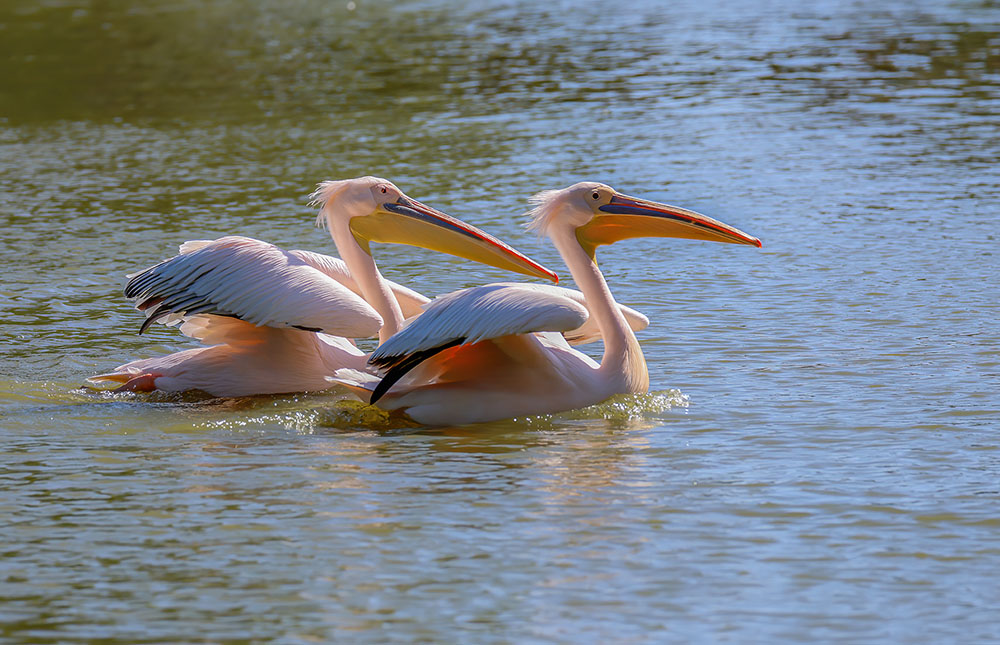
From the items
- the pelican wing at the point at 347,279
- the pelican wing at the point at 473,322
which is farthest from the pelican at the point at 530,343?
the pelican wing at the point at 347,279

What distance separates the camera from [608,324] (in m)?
5.83

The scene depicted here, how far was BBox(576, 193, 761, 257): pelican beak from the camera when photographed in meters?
6.03

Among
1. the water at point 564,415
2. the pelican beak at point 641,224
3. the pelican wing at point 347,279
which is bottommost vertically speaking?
the water at point 564,415

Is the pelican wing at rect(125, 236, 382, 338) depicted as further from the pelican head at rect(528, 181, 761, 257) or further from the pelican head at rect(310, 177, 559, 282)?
the pelican head at rect(528, 181, 761, 257)

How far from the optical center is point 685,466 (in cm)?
502

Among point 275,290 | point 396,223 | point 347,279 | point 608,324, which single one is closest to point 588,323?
point 608,324

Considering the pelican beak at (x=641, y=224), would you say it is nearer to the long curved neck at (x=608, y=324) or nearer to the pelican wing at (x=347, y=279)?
the long curved neck at (x=608, y=324)

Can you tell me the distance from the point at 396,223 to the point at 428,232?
0.14m

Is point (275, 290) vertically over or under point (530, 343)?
over

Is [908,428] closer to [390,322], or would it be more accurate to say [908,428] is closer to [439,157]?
[390,322]

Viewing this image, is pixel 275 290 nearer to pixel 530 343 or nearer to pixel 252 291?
pixel 252 291

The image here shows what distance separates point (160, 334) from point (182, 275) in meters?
1.41

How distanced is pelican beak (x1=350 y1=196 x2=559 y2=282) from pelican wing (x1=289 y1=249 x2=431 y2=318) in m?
0.17

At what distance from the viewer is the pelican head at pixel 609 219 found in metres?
5.98
